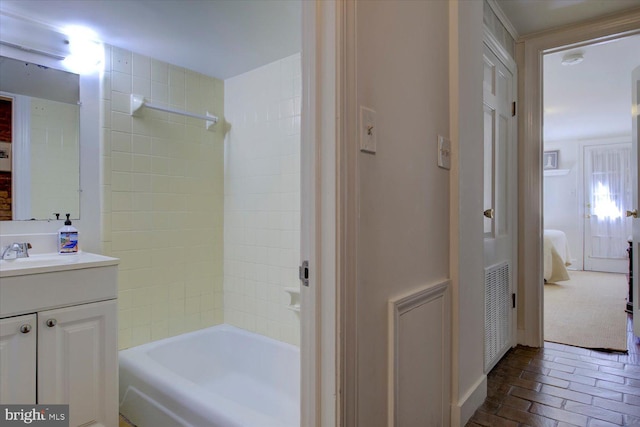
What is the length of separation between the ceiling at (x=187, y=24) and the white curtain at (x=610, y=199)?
613 centimetres

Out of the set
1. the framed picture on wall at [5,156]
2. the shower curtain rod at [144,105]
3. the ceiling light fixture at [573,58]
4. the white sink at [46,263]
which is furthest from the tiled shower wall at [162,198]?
the ceiling light fixture at [573,58]

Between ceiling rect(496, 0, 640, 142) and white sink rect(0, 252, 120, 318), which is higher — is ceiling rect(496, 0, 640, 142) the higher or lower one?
the higher one

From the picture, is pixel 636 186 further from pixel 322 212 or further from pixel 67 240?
pixel 67 240

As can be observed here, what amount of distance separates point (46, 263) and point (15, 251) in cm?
35

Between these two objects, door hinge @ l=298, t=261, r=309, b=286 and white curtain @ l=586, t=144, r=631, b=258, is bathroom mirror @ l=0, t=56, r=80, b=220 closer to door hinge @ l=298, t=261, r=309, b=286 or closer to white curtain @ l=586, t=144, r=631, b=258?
door hinge @ l=298, t=261, r=309, b=286

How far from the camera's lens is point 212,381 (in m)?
2.38

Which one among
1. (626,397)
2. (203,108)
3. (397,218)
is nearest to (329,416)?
(397,218)

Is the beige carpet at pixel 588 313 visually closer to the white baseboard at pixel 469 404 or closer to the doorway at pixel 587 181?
the doorway at pixel 587 181

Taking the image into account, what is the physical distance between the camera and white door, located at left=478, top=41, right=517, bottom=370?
2145 millimetres

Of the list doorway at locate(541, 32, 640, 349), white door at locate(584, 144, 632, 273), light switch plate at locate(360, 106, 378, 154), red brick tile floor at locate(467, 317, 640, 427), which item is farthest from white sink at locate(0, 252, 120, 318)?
white door at locate(584, 144, 632, 273)

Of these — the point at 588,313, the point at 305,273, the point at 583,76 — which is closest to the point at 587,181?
the point at 583,76

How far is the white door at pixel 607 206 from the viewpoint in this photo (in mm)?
5797

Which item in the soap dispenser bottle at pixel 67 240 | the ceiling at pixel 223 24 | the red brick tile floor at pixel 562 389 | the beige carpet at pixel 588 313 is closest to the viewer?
the red brick tile floor at pixel 562 389

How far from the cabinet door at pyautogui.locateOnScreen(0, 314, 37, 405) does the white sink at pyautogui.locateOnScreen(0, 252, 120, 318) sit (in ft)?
0.16
